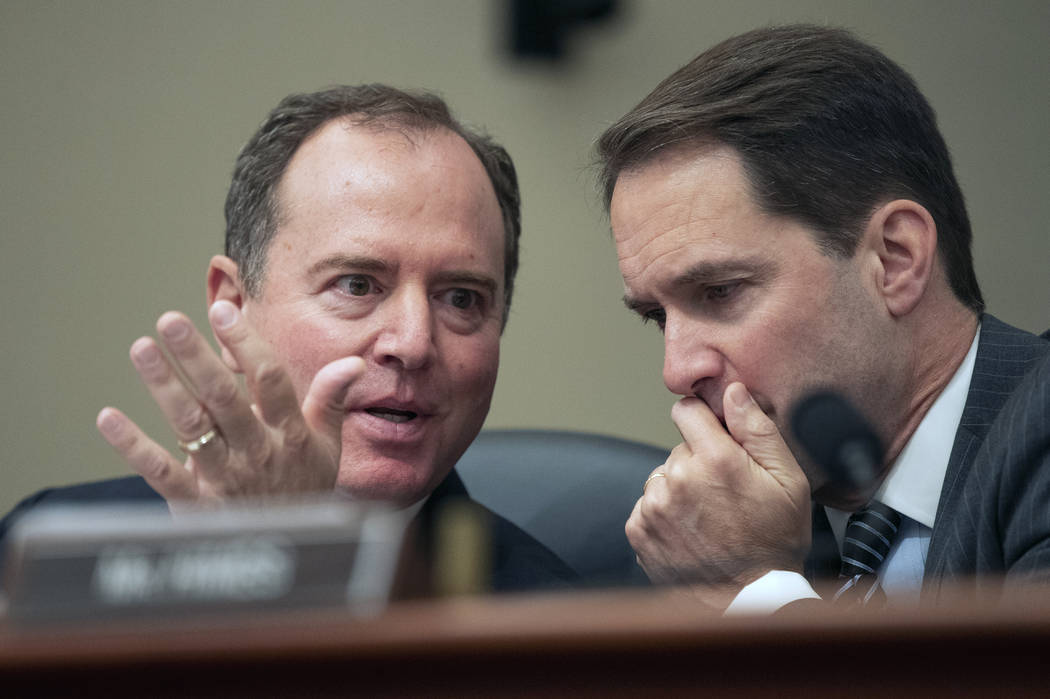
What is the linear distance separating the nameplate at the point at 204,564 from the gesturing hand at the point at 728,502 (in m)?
0.97

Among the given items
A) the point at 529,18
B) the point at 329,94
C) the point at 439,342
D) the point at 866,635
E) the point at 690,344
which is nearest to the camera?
the point at 866,635

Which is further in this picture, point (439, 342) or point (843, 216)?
point (439, 342)

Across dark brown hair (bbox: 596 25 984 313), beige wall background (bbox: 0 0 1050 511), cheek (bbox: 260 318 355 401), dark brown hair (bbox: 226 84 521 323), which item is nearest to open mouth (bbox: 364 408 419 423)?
cheek (bbox: 260 318 355 401)

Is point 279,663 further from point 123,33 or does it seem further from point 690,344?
point 123,33

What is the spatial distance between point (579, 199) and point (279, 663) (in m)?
2.80

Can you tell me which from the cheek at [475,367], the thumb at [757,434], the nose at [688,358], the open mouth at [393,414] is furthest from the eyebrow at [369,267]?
the thumb at [757,434]

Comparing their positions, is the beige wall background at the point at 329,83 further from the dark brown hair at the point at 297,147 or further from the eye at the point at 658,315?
the eye at the point at 658,315

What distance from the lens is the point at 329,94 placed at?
2139mm

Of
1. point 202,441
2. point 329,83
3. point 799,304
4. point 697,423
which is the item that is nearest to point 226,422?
point 202,441

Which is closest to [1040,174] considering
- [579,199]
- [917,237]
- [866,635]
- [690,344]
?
[579,199]

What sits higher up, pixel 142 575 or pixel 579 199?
pixel 579 199

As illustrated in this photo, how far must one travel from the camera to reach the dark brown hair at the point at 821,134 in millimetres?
1699

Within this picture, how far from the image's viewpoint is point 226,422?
1209 millimetres

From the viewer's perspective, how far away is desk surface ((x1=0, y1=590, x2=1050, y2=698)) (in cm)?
50
